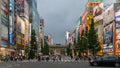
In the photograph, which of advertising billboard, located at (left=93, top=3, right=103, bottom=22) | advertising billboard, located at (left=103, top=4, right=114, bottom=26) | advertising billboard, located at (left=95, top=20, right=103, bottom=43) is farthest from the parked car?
advertising billboard, located at (left=93, top=3, right=103, bottom=22)

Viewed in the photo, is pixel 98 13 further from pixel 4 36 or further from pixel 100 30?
pixel 4 36

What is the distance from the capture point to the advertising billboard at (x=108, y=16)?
5449 inches

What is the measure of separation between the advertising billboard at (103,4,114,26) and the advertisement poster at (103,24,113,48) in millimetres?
2505

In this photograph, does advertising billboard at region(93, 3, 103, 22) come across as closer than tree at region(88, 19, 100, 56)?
No

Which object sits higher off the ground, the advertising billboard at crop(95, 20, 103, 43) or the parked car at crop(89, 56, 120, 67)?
the advertising billboard at crop(95, 20, 103, 43)

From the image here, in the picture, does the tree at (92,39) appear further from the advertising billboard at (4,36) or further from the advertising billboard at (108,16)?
the advertising billboard at (4,36)

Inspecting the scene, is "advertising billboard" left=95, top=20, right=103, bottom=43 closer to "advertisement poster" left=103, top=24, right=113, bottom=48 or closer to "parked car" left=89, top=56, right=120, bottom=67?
"advertisement poster" left=103, top=24, right=113, bottom=48

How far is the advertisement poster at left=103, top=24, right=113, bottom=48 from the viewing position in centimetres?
13688

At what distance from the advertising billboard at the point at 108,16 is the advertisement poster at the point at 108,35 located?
8.22 feet

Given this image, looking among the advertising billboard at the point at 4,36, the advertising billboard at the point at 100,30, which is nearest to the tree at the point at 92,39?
the advertising billboard at the point at 4,36

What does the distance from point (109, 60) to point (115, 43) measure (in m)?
75.2

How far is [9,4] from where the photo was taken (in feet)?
475

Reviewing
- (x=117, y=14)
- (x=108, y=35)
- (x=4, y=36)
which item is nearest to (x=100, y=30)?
(x=108, y=35)

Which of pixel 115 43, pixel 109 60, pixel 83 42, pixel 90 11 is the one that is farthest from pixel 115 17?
pixel 109 60
